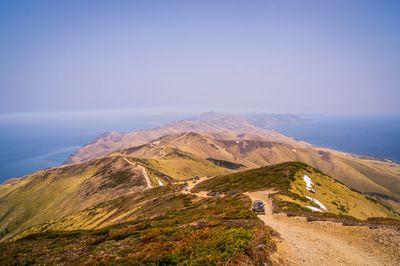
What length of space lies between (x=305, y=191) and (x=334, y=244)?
109 feet

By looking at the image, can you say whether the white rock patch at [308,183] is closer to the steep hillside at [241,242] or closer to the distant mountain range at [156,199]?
the distant mountain range at [156,199]

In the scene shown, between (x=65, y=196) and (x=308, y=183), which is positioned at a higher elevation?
(x=308, y=183)

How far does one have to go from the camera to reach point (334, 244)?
27.5 m

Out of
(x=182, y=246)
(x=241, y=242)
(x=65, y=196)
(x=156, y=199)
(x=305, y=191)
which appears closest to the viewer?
(x=241, y=242)

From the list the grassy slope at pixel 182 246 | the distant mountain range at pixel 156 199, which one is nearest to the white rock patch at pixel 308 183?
the distant mountain range at pixel 156 199

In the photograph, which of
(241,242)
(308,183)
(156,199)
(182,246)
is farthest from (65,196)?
(241,242)

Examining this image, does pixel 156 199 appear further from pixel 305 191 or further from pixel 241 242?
pixel 241 242

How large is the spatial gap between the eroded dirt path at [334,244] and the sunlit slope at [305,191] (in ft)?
32.6

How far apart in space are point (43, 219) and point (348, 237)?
151 metres

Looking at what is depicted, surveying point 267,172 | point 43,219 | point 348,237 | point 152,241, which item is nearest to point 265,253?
point 348,237

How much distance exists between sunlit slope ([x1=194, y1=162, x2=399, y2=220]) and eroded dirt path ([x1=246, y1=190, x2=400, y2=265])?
9939 mm

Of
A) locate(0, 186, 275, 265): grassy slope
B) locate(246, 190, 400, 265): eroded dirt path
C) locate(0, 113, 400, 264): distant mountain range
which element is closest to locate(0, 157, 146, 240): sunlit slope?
locate(0, 113, 400, 264): distant mountain range

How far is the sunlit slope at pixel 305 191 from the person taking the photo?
50344 millimetres

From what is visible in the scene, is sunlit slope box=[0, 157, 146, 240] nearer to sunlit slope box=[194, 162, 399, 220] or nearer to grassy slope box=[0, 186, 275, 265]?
sunlit slope box=[194, 162, 399, 220]
